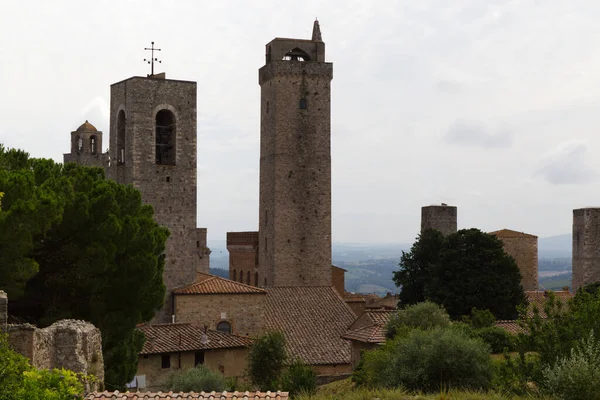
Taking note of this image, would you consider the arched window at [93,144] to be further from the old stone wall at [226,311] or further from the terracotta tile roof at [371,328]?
the terracotta tile roof at [371,328]

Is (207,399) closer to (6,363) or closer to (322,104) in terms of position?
(6,363)

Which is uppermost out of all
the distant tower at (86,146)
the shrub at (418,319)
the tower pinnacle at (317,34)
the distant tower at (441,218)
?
the tower pinnacle at (317,34)

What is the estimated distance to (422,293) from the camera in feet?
138

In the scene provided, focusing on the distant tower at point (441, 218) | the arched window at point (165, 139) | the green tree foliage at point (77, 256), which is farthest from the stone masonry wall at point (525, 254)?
the green tree foliage at point (77, 256)

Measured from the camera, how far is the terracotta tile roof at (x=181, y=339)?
27953 millimetres

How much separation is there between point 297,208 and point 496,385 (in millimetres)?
28563

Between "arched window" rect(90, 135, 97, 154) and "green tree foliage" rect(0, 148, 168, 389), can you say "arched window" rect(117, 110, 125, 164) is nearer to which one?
"green tree foliage" rect(0, 148, 168, 389)

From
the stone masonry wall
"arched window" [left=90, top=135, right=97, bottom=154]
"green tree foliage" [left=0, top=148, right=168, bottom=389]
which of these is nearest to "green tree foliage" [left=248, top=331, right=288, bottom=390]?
"green tree foliage" [left=0, top=148, right=168, bottom=389]

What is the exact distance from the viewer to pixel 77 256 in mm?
19641

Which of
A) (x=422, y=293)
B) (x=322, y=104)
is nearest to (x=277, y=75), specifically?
(x=322, y=104)

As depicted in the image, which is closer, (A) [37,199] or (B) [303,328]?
(A) [37,199]

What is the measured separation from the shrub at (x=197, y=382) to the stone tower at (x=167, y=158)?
28.3 ft

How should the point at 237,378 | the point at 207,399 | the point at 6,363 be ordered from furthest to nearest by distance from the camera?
the point at 237,378, the point at 207,399, the point at 6,363

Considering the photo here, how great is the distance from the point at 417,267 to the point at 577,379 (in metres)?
28.7
